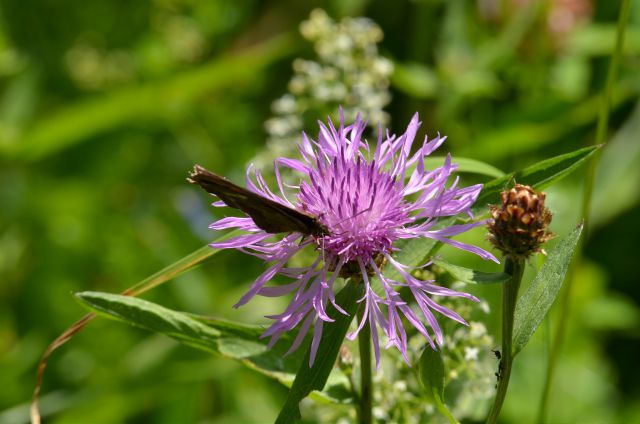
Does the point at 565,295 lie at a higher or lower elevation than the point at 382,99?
lower

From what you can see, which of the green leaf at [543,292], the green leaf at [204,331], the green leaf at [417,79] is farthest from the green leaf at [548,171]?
the green leaf at [417,79]

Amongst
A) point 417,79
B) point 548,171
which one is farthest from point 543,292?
point 417,79

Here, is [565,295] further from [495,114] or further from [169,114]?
[169,114]

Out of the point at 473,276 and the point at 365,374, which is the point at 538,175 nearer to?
the point at 473,276

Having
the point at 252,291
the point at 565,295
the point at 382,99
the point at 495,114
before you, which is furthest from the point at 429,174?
the point at 495,114

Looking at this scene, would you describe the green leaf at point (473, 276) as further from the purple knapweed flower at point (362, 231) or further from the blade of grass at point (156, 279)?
the blade of grass at point (156, 279)

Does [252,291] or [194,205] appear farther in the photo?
[194,205]

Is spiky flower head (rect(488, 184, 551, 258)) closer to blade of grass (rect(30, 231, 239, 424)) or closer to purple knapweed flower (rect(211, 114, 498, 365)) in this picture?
purple knapweed flower (rect(211, 114, 498, 365))
